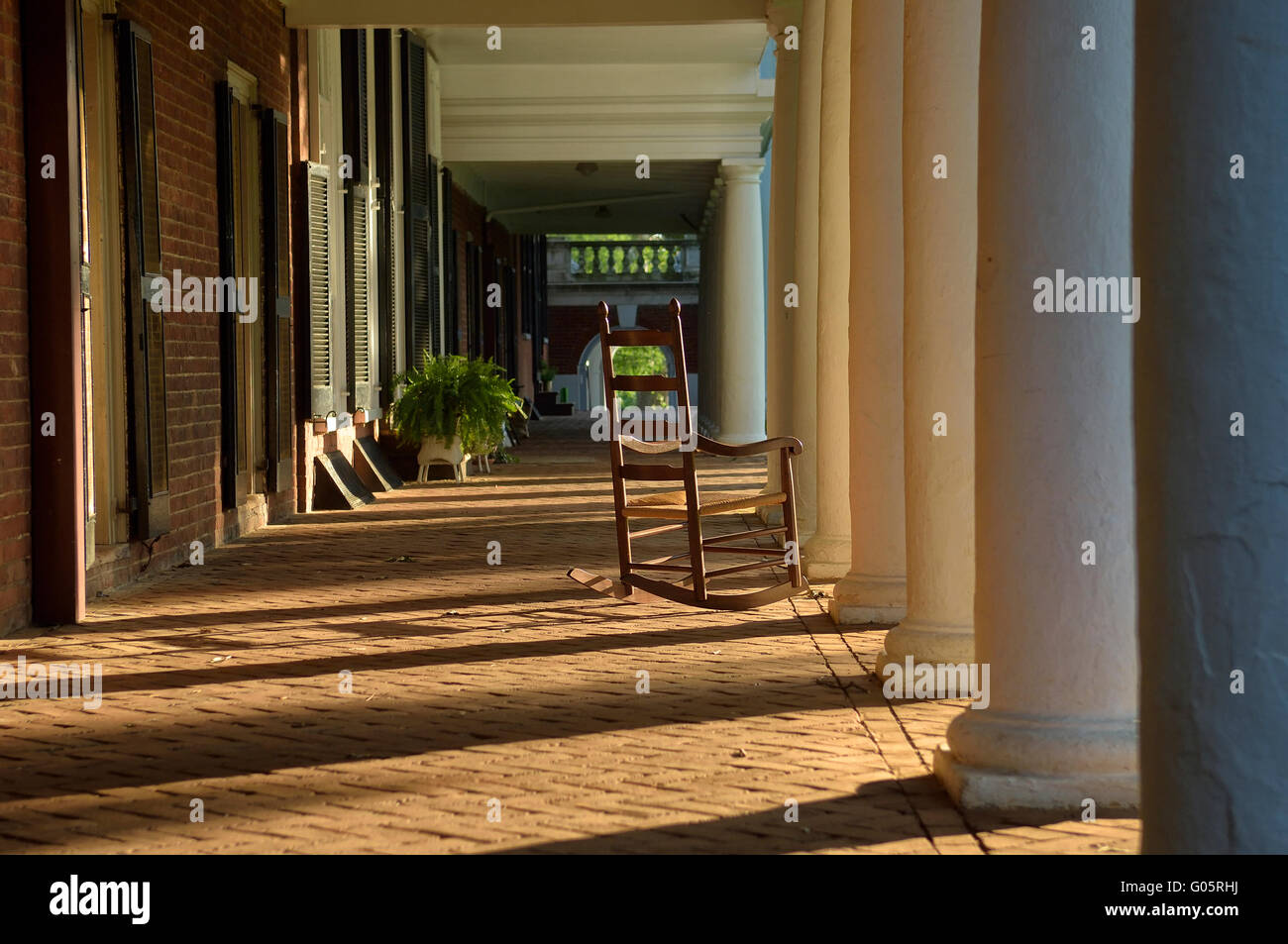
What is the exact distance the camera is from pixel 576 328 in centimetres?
4066

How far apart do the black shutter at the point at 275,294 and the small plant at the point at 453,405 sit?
2.94m

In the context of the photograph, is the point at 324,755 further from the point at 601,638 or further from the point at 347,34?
the point at 347,34

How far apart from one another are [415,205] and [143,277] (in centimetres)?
835

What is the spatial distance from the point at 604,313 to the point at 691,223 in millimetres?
22768

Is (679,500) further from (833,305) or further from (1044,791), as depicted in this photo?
(1044,791)

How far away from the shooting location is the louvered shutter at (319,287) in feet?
40.4

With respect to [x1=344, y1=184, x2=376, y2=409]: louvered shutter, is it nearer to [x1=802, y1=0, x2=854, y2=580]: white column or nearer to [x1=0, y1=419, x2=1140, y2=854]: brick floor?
[x1=0, y1=419, x2=1140, y2=854]: brick floor

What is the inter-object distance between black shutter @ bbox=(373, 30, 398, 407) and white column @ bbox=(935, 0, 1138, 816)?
459 inches

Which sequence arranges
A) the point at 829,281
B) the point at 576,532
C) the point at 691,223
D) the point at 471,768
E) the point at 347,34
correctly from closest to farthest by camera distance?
the point at 471,768
the point at 829,281
the point at 576,532
the point at 347,34
the point at 691,223

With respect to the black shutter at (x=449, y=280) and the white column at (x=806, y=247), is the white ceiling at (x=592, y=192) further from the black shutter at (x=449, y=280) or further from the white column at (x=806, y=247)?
the white column at (x=806, y=247)

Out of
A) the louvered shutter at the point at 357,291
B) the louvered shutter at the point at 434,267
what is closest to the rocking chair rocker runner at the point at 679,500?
the louvered shutter at the point at 357,291

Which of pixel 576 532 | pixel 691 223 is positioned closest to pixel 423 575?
pixel 576 532

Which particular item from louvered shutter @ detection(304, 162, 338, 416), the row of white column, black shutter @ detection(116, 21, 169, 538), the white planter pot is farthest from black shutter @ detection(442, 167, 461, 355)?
the row of white column

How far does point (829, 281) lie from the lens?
8.27 meters
